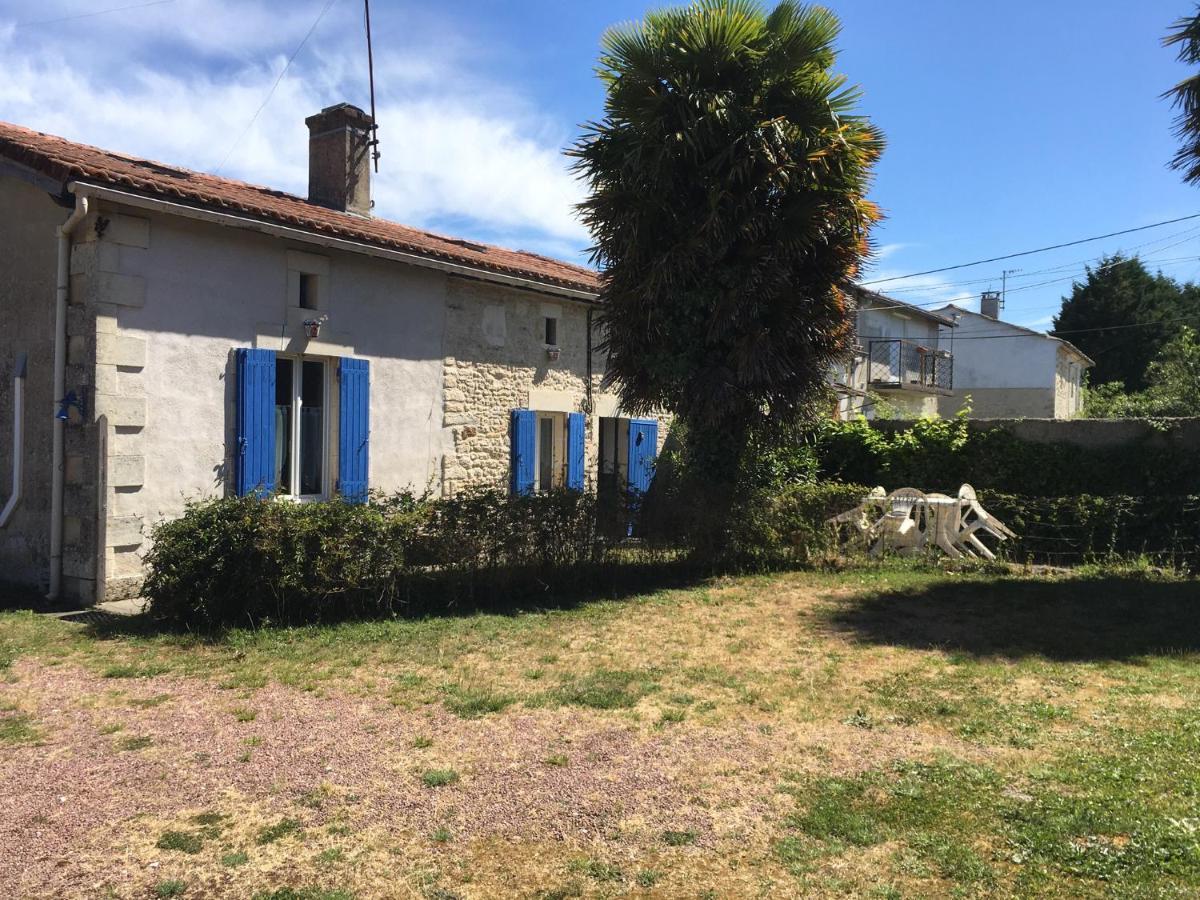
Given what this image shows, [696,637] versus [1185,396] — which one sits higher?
[1185,396]

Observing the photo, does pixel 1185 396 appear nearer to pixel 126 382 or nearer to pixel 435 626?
pixel 435 626

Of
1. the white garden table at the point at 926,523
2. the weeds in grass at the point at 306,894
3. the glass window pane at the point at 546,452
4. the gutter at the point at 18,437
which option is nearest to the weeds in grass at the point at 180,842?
the weeds in grass at the point at 306,894

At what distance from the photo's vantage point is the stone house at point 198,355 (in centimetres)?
808

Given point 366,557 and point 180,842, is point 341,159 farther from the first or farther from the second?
point 180,842

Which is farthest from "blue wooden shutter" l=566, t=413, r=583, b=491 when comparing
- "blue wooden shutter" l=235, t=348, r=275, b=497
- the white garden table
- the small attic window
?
"blue wooden shutter" l=235, t=348, r=275, b=497

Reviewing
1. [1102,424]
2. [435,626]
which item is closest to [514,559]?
[435,626]

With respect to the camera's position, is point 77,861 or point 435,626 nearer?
point 77,861

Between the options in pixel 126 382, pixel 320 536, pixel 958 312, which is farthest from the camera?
pixel 958 312

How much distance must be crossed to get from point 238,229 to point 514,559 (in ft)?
15.0

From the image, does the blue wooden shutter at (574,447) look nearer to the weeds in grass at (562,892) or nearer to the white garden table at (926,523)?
the white garden table at (926,523)

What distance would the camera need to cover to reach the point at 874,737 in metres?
4.79

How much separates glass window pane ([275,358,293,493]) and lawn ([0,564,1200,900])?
2.74m

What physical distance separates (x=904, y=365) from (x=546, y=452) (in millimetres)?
16434

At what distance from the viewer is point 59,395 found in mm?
8227
